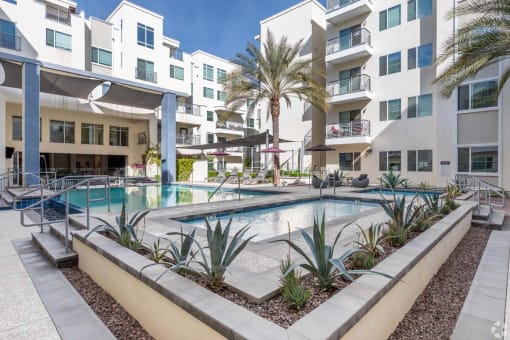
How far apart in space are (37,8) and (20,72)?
8.47m

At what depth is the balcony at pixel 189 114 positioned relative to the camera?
94.5ft

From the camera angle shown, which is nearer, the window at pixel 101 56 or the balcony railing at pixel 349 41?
the balcony railing at pixel 349 41


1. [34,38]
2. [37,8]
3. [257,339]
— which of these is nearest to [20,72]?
[34,38]

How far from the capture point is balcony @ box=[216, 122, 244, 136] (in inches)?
1328

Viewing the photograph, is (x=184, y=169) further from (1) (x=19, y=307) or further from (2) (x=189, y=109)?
Answer: (1) (x=19, y=307)

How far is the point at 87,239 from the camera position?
445 centimetres

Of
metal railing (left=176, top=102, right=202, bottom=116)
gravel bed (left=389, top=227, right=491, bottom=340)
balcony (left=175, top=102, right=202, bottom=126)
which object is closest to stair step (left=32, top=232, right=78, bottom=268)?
gravel bed (left=389, top=227, right=491, bottom=340)

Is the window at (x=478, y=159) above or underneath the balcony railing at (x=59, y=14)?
underneath

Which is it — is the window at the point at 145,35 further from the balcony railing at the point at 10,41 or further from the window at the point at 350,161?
the window at the point at 350,161

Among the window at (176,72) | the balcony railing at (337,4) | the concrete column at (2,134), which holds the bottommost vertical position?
the concrete column at (2,134)

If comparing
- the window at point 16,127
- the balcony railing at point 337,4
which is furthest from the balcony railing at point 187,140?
the balcony railing at point 337,4

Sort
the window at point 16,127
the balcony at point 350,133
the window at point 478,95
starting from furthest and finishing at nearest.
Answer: the balcony at point 350,133, the window at point 16,127, the window at point 478,95

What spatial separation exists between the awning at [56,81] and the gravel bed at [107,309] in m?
15.1

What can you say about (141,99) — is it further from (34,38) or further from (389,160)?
(389,160)
